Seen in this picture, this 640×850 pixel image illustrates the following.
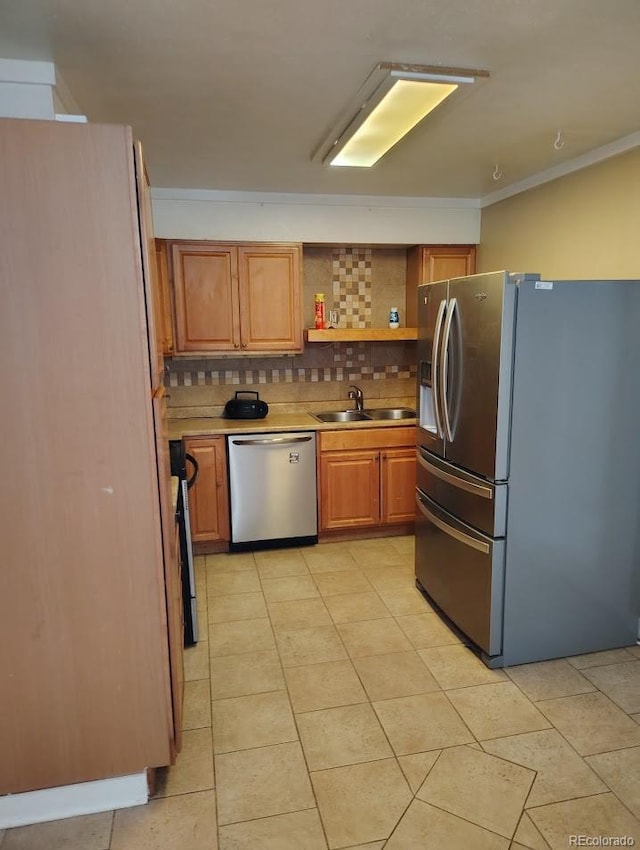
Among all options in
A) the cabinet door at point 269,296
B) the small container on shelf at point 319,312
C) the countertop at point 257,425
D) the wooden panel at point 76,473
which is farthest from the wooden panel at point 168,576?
the small container on shelf at point 319,312

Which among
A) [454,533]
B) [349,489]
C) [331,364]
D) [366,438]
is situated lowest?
[349,489]

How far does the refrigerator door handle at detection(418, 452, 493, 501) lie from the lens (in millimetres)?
2586

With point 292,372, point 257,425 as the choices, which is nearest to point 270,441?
point 257,425

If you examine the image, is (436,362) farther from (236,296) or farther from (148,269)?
(236,296)

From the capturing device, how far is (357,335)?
427cm

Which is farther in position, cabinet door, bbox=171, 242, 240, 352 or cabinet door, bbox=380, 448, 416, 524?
cabinet door, bbox=380, 448, 416, 524

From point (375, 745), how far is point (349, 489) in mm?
2158

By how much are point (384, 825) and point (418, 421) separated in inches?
79.7

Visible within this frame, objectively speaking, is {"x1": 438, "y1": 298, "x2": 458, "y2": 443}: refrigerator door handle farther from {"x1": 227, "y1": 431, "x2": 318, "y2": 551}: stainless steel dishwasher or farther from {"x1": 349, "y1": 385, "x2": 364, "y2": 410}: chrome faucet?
{"x1": 349, "y1": 385, "x2": 364, "y2": 410}: chrome faucet

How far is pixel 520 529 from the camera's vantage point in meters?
2.57

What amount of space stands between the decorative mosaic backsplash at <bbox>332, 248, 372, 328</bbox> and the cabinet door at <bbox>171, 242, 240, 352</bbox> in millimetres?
953

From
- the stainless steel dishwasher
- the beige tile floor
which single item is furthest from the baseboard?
the stainless steel dishwasher

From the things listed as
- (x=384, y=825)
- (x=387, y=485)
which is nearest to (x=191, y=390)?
(x=387, y=485)

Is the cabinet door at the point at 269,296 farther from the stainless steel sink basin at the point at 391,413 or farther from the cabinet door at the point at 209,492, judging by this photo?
the stainless steel sink basin at the point at 391,413
